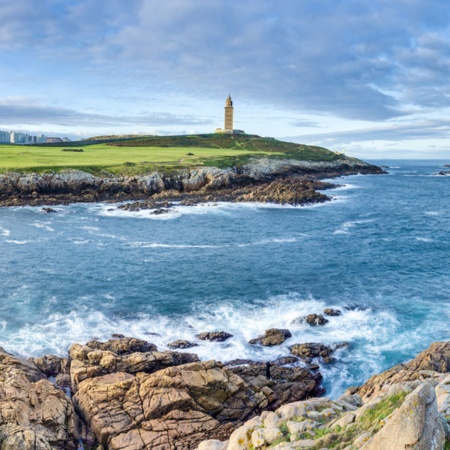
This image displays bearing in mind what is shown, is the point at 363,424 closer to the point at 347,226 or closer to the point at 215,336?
the point at 215,336

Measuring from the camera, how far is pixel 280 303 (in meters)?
37.0

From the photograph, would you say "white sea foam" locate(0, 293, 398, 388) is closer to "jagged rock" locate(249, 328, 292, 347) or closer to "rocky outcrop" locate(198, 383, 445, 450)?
"jagged rock" locate(249, 328, 292, 347)

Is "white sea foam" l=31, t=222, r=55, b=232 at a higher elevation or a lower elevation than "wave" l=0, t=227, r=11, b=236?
higher

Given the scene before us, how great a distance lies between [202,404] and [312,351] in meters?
10.2

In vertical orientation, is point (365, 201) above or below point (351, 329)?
above

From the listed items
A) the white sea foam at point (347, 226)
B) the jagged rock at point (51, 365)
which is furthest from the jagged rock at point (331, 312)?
the white sea foam at point (347, 226)

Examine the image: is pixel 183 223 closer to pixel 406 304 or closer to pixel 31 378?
pixel 406 304

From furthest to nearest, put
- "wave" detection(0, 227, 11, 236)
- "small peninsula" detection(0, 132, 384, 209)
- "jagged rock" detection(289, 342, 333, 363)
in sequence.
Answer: "small peninsula" detection(0, 132, 384, 209), "wave" detection(0, 227, 11, 236), "jagged rock" detection(289, 342, 333, 363)

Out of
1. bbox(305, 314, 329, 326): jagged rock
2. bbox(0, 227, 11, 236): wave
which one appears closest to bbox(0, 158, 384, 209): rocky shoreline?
bbox(0, 227, 11, 236): wave

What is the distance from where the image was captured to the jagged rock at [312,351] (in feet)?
93.9

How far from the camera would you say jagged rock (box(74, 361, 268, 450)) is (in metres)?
19.7

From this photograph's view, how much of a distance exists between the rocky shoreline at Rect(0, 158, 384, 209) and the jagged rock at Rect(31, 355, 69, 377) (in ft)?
179

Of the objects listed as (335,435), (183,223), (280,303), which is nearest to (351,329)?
(280,303)

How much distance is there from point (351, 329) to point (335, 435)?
67.8ft
